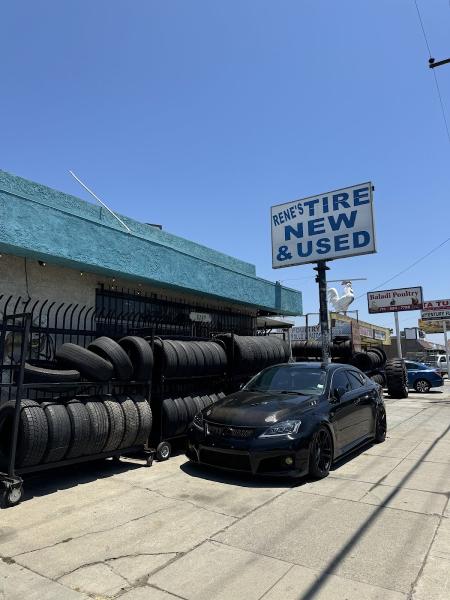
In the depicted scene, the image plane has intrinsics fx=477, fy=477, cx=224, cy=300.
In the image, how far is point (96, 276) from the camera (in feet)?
30.7

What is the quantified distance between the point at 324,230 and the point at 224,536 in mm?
9158

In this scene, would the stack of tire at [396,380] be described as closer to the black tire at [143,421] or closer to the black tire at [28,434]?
the black tire at [143,421]

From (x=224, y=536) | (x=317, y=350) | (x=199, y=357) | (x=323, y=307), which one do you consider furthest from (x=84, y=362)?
(x=317, y=350)

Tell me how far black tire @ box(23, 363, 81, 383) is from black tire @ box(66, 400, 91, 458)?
31cm

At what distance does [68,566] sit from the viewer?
12.2ft

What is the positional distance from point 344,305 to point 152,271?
95.4 feet

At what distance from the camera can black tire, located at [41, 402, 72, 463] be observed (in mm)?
5496

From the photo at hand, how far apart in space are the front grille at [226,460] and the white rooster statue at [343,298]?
31357 millimetres

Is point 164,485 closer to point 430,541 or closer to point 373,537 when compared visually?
point 373,537

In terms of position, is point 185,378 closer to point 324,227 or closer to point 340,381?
point 340,381

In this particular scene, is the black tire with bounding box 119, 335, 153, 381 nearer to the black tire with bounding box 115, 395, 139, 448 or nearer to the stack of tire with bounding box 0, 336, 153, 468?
the stack of tire with bounding box 0, 336, 153, 468

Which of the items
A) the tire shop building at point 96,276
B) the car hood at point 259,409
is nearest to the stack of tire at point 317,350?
the tire shop building at point 96,276

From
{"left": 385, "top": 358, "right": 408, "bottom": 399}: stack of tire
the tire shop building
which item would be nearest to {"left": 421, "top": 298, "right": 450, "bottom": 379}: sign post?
{"left": 385, "top": 358, "right": 408, "bottom": 399}: stack of tire

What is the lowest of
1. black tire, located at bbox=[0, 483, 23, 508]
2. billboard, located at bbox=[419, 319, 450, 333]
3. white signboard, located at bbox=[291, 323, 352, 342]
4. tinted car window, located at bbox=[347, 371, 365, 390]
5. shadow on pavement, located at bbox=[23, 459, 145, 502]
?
shadow on pavement, located at bbox=[23, 459, 145, 502]
